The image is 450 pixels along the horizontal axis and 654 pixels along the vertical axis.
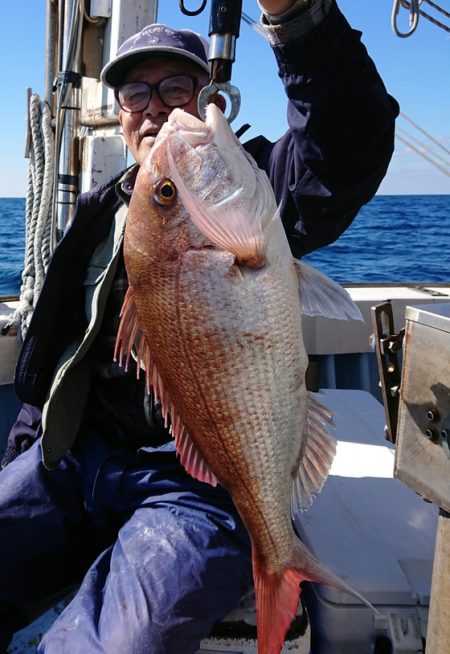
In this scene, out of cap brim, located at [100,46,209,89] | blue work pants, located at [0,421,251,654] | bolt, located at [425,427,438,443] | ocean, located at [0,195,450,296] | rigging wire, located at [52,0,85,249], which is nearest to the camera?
bolt, located at [425,427,438,443]

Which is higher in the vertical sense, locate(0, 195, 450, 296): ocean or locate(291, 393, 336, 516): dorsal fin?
locate(0, 195, 450, 296): ocean

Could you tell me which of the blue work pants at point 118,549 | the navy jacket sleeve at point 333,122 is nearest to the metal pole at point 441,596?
the blue work pants at point 118,549

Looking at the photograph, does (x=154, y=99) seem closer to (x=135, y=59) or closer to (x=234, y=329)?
(x=135, y=59)

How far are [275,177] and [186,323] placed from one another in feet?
2.51

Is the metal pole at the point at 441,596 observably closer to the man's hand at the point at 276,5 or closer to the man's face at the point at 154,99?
the man's hand at the point at 276,5

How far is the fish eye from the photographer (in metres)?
1.54

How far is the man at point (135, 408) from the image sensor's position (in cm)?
168

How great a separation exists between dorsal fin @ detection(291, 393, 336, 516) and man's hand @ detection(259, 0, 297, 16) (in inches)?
39.6

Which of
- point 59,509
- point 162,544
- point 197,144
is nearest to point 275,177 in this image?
point 197,144

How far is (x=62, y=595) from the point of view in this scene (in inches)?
94.0

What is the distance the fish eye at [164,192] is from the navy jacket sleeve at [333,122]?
1.48 ft

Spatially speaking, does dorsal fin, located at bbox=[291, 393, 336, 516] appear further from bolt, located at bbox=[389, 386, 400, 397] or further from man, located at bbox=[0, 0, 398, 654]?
man, located at bbox=[0, 0, 398, 654]

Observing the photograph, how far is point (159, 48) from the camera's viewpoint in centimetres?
221

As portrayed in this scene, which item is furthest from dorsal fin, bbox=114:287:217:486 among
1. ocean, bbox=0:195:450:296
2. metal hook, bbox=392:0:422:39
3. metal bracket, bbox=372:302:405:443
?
ocean, bbox=0:195:450:296
